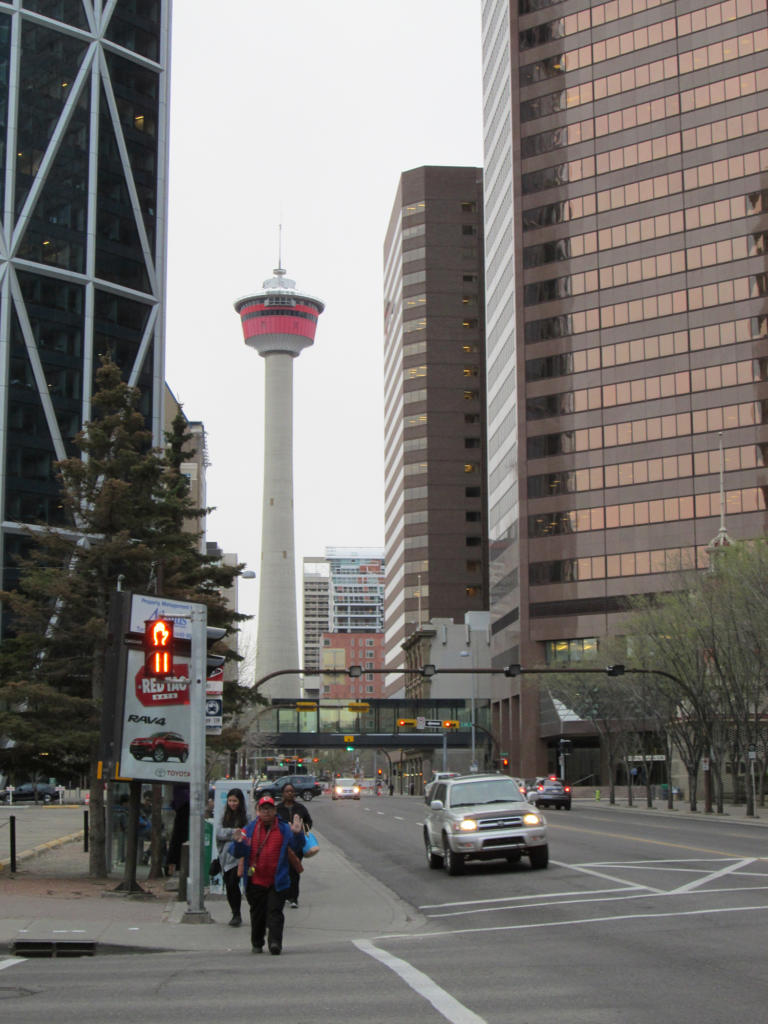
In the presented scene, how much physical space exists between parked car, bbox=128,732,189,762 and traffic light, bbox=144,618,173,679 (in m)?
2.40

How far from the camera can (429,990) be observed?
11.3 meters

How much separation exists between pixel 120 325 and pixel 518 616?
3839cm

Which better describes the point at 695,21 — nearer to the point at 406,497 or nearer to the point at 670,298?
the point at 670,298

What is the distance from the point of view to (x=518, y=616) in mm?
105188

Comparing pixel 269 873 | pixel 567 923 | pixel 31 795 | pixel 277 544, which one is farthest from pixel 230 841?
pixel 277 544

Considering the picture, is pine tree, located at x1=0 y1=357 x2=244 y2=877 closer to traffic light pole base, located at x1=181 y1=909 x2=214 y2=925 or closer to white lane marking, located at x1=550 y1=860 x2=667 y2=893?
traffic light pole base, located at x1=181 y1=909 x2=214 y2=925

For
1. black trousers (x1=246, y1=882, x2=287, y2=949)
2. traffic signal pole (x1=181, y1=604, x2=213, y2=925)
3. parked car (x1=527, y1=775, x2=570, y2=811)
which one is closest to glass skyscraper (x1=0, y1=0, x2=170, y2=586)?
parked car (x1=527, y1=775, x2=570, y2=811)

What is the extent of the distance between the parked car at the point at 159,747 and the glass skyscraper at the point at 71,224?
6105 cm

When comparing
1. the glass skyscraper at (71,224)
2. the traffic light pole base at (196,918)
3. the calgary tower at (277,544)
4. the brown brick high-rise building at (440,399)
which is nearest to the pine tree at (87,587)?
the traffic light pole base at (196,918)

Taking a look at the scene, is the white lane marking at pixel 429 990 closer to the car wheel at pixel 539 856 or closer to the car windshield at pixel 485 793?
the car windshield at pixel 485 793

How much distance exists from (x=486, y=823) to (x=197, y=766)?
8122 millimetres

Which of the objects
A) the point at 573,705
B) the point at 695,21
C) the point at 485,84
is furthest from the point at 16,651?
the point at 485,84

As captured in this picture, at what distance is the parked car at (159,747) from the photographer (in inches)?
811

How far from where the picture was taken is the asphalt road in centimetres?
1027
